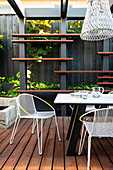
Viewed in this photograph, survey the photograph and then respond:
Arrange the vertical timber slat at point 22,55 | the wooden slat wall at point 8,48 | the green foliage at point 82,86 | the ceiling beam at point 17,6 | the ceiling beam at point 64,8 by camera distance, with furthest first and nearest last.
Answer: the wooden slat wall at point 8,48
the green foliage at point 82,86
the vertical timber slat at point 22,55
the ceiling beam at point 64,8
the ceiling beam at point 17,6

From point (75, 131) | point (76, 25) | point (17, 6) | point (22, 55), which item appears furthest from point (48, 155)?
point (76, 25)

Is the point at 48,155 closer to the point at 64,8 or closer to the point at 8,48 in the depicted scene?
the point at 64,8

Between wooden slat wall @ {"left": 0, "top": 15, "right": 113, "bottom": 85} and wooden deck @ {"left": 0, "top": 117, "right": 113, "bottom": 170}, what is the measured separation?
7.12ft

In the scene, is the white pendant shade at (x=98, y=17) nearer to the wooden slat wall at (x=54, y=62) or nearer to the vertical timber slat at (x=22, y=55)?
the vertical timber slat at (x=22, y=55)

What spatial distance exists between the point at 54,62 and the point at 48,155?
302 cm

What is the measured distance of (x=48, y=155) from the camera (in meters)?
2.03

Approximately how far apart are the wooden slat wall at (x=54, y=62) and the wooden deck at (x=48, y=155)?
85.5 inches

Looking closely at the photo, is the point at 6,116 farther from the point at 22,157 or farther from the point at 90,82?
the point at 90,82

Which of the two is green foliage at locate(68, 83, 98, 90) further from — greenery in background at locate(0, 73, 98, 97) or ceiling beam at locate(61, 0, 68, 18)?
ceiling beam at locate(61, 0, 68, 18)

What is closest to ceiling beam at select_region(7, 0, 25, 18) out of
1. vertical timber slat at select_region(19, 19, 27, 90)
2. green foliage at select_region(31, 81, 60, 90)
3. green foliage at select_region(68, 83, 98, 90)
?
vertical timber slat at select_region(19, 19, 27, 90)

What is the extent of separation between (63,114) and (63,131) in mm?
1107

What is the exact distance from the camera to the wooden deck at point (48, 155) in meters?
1.77

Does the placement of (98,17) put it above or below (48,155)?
above

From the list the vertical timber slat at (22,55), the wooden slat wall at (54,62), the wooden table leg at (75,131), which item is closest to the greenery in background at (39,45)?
the wooden slat wall at (54,62)
